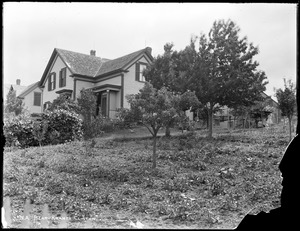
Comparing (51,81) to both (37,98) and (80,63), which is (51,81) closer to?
(37,98)

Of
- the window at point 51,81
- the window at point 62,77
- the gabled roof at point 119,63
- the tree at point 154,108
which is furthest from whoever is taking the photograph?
the window at point 51,81

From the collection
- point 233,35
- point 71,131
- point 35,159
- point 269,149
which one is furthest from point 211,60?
point 35,159

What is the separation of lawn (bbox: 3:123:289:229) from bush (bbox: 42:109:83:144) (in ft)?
10.5

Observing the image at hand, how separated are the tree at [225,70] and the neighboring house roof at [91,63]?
28.6 feet

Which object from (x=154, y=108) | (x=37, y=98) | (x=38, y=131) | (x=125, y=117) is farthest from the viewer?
(x=37, y=98)

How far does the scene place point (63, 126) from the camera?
15555 mm

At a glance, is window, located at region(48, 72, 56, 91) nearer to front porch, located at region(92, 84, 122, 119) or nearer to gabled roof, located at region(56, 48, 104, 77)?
gabled roof, located at region(56, 48, 104, 77)

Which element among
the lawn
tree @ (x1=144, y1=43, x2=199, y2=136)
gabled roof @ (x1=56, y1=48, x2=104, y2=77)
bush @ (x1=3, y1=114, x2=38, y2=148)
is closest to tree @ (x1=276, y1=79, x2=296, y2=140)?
the lawn

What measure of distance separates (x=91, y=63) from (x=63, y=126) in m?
10.6

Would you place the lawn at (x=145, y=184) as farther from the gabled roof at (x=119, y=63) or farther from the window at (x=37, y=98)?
the window at (x=37, y=98)

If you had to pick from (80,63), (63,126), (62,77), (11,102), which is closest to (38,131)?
(63,126)

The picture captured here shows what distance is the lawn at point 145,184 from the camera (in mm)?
5078

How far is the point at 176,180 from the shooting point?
24.4 feet

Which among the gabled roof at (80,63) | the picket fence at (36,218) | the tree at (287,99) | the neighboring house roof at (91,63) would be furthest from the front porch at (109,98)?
the picket fence at (36,218)
